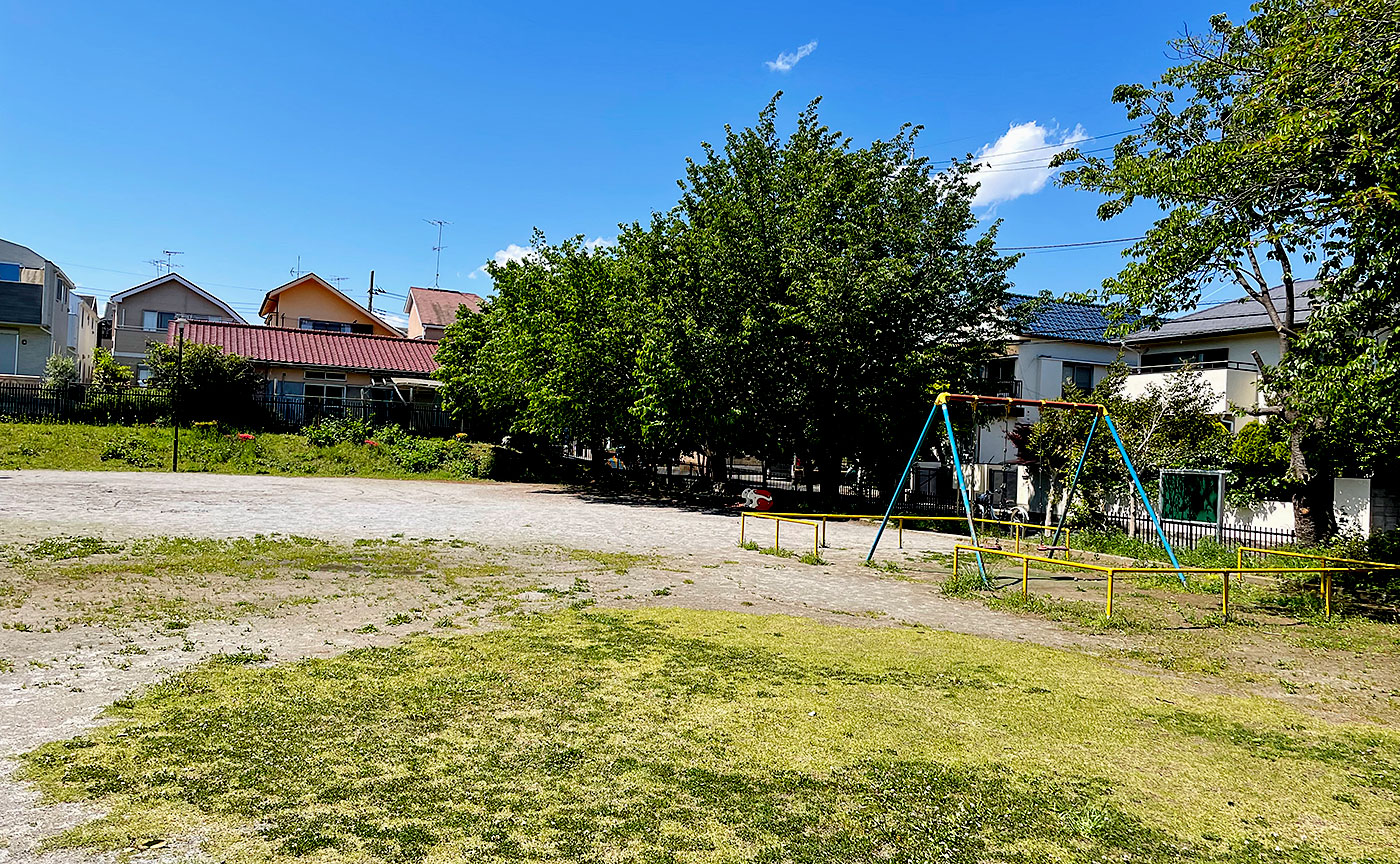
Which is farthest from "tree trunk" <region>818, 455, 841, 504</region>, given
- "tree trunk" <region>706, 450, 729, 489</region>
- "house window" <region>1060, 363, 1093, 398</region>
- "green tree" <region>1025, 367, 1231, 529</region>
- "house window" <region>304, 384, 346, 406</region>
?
"house window" <region>304, 384, 346, 406</region>

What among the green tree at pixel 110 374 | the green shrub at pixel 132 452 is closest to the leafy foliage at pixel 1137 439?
the green shrub at pixel 132 452

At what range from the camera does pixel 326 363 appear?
42.0 metres

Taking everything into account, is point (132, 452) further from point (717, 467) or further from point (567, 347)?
point (717, 467)

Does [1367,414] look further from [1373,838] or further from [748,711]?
[748,711]

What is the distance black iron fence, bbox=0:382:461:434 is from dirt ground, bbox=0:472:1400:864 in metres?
12.7

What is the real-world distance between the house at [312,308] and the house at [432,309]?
4521 millimetres

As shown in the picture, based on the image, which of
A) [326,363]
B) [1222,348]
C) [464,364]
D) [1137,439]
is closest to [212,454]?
[464,364]

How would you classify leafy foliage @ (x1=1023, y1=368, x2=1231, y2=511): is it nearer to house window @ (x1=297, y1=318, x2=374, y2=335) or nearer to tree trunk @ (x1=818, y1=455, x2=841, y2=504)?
tree trunk @ (x1=818, y1=455, x2=841, y2=504)

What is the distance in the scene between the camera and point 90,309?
55312mm

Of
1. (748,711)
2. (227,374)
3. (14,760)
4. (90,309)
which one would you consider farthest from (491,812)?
(90,309)

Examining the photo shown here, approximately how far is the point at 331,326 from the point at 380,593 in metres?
46.0

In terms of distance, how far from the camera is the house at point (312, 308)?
169ft

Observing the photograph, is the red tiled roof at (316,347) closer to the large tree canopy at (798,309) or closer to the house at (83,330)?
the house at (83,330)

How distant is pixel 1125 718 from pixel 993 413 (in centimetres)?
1964
